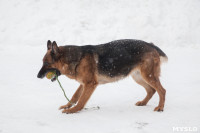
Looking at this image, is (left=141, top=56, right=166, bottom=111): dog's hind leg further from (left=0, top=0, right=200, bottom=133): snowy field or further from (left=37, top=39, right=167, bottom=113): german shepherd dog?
(left=0, top=0, right=200, bottom=133): snowy field

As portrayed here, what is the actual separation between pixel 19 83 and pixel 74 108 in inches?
114

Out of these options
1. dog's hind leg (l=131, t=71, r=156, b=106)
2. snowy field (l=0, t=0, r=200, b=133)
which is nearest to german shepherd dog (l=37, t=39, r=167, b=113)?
dog's hind leg (l=131, t=71, r=156, b=106)

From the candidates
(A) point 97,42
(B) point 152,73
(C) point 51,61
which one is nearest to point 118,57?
(B) point 152,73

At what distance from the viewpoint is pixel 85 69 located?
17.8 feet

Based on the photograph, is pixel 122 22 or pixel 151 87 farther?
pixel 122 22

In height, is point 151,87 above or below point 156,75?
below

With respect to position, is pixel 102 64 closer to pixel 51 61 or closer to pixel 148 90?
pixel 51 61

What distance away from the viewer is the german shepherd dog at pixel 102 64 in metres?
5.44

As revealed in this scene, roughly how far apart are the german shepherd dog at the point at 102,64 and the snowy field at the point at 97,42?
1.78 ft

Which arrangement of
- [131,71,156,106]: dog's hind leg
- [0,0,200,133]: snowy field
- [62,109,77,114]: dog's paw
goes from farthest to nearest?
[131,71,156,106]: dog's hind leg
[62,109,77,114]: dog's paw
[0,0,200,133]: snowy field

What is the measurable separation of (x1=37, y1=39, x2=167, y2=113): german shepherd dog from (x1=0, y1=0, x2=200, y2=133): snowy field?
54 centimetres

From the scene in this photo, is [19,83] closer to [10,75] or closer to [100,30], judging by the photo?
[10,75]

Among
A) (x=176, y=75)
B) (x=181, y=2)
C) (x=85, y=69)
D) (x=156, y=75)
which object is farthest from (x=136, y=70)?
(x=181, y=2)

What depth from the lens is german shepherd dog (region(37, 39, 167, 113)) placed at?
5.44 metres
